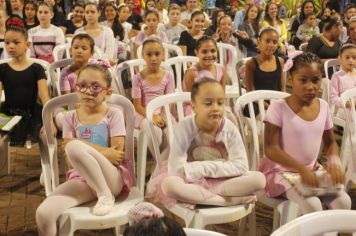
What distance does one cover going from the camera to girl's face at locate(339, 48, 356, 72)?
13.2 ft

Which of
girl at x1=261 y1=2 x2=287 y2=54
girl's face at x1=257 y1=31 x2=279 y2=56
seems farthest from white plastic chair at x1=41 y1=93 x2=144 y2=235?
girl at x1=261 y1=2 x2=287 y2=54

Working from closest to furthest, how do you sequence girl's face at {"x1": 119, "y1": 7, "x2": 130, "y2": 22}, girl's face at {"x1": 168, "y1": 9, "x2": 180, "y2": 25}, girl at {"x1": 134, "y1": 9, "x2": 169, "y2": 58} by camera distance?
girl at {"x1": 134, "y1": 9, "x2": 169, "y2": 58}, girl's face at {"x1": 168, "y1": 9, "x2": 180, "y2": 25}, girl's face at {"x1": 119, "y1": 7, "x2": 130, "y2": 22}

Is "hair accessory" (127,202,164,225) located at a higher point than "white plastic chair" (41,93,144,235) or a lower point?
higher

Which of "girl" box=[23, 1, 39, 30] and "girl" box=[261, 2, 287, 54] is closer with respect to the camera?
"girl" box=[23, 1, 39, 30]

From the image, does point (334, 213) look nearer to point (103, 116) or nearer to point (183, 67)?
point (103, 116)

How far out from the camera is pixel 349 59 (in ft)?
13.2

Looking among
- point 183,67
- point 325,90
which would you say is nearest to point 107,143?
point 183,67

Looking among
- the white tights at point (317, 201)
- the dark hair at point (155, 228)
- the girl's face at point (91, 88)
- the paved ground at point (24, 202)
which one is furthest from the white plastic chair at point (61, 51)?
the dark hair at point (155, 228)

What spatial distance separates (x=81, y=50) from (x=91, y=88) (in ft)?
4.12

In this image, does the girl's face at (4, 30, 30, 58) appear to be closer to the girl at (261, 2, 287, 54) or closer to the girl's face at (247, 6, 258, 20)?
the girl's face at (247, 6, 258, 20)

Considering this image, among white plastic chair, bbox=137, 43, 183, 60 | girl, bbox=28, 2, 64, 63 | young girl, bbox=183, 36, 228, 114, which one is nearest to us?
young girl, bbox=183, 36, 228, 114

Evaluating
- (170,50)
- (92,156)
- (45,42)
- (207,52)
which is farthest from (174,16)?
(92,156)

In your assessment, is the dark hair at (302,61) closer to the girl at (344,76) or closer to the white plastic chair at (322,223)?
the white plastic chair at (322,223)

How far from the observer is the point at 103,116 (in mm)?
2576
